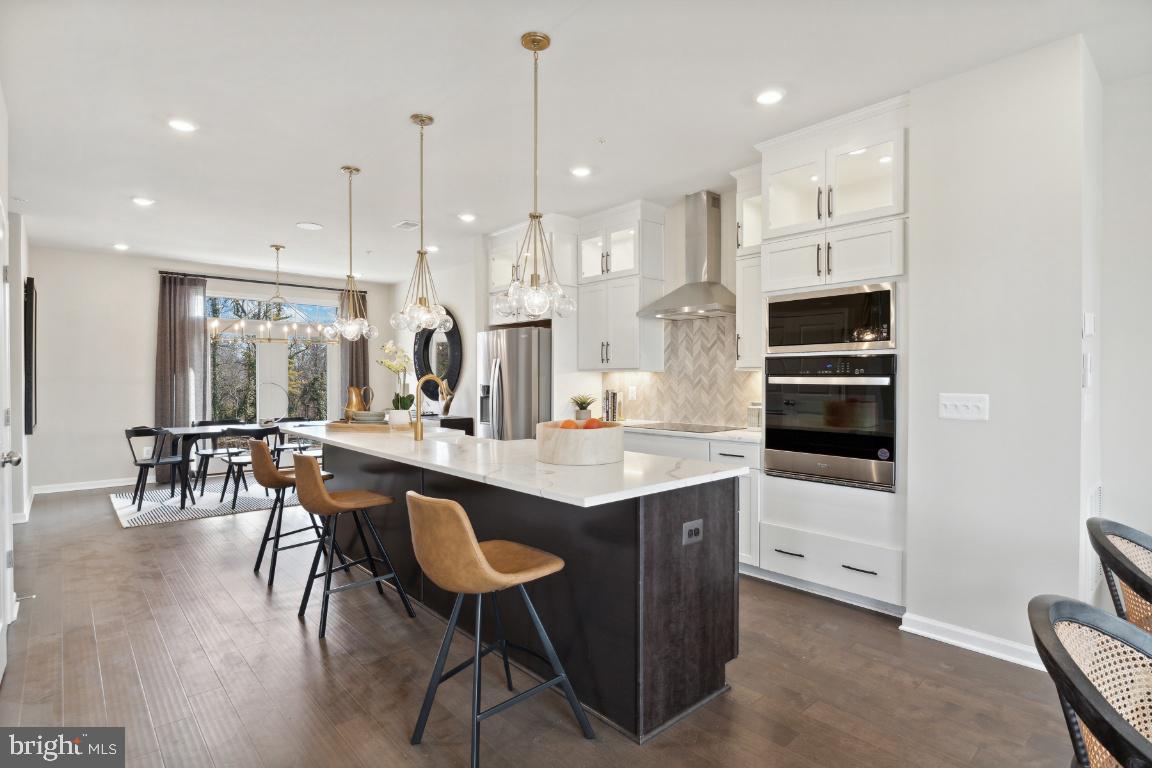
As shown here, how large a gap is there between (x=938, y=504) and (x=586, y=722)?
2.01 metres

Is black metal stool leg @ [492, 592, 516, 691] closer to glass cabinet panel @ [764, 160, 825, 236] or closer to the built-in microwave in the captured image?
the built-in microwave

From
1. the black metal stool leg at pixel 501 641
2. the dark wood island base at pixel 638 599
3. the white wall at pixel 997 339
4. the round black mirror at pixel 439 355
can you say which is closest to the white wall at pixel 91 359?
the round black mirror at pixel 439 355

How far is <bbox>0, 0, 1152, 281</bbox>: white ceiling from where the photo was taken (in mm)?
2379

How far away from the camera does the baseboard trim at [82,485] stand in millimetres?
6520

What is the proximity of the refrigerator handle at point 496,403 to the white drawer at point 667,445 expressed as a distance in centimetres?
131

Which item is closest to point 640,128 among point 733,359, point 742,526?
point 733,359

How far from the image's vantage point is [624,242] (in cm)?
514

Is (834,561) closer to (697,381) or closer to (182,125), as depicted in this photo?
(697,381)

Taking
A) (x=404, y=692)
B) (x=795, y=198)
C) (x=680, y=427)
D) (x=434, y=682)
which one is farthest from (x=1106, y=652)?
(x=680, y=427)

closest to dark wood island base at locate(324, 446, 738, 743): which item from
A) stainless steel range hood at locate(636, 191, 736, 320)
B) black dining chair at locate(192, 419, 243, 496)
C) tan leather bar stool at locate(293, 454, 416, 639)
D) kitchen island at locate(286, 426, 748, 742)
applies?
kitchen island at locate(286, 426, 748, 742)

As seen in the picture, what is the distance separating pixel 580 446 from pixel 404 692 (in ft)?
3.99

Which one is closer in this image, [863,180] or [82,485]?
[863,180]

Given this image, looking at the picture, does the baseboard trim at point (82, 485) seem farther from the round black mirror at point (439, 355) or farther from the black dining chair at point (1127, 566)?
the black dining chair at point (1127, 566)

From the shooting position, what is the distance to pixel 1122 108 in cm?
293
